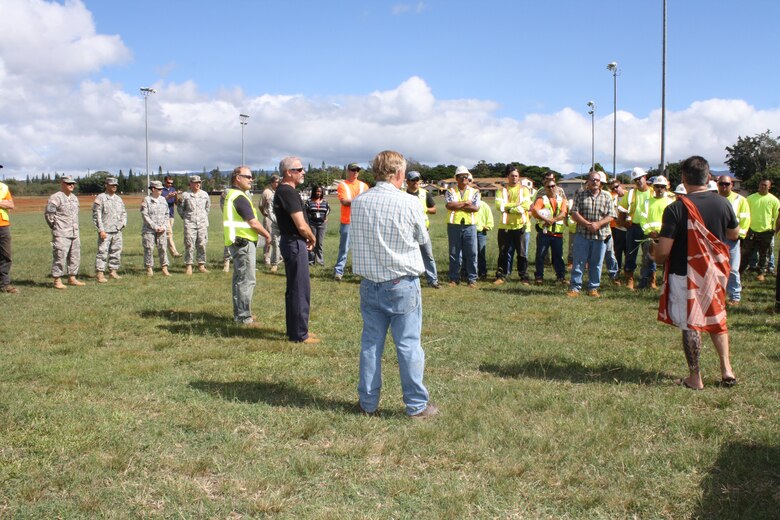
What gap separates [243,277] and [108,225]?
5.78m

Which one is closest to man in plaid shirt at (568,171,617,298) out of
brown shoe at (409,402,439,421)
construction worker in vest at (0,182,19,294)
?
brown shoe at (409,402,439,421)

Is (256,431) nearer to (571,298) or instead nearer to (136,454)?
(136,454)

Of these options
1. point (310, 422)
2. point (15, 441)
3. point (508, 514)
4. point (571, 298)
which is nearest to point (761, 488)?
point (508, 514)

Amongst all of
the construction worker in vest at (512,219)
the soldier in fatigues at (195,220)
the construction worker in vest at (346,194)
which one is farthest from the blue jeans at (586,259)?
the soldier in fatigues at (195,220)

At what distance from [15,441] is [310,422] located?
199 cm

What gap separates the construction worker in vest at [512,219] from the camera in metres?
11.7

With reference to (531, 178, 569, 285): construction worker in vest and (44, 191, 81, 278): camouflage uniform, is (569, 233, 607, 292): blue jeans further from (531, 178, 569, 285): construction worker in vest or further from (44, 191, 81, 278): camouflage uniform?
(44, 191, 81, 278): camouflage uniform

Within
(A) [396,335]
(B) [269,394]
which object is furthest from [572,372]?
(B) [269,394]

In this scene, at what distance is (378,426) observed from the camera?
4574mm

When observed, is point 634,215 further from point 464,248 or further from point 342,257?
point 342,257

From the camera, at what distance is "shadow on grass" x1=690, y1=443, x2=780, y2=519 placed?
339cm

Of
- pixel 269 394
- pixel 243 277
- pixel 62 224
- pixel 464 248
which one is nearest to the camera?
pixel 269 394

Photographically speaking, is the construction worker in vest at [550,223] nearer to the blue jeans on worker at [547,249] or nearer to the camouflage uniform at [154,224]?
the blue jeans on worker at [547,249]

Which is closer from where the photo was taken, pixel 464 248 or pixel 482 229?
pixel 464 248
